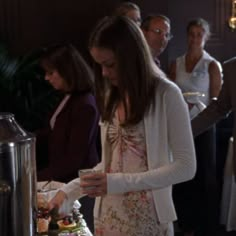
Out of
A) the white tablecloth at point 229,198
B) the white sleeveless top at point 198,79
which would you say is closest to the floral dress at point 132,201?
the white tablecloth at point 229,198

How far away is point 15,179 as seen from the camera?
1.13 metres

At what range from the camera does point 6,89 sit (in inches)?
158

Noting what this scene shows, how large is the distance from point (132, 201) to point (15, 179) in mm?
617

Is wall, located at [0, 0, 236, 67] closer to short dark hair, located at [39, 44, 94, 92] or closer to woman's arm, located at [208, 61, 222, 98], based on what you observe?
woman's arm, located at [208, 61, 222, 98]

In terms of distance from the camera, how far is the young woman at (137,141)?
5.25ft

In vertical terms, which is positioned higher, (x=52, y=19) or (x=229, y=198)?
(x=52, y=19)

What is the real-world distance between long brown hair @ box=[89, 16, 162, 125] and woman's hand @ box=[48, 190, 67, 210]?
1.01ft

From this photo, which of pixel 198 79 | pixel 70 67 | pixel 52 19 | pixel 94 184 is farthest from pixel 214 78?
pixel 94 184

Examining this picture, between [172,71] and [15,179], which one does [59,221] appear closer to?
[15,179]

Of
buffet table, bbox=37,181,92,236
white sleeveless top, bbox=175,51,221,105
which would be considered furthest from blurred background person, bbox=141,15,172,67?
buffet table, bbox=37,181,92,236

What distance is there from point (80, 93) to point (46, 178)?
381 millimetres

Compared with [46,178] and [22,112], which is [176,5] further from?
[46,178]

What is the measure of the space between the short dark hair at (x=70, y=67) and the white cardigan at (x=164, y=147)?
855 millimetres

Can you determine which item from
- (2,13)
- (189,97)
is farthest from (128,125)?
(2,13)
